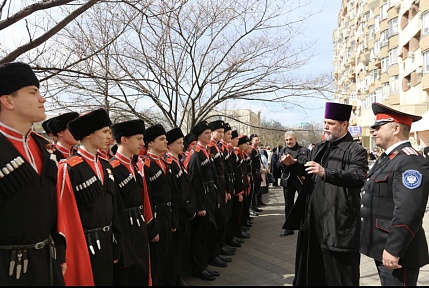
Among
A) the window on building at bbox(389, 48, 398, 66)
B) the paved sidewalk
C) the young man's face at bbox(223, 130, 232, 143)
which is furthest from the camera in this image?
the window on building at bbox(389, 48, 398, 66)

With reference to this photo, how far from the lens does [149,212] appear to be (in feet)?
13.2

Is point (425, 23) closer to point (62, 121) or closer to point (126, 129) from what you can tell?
point (126, 129)

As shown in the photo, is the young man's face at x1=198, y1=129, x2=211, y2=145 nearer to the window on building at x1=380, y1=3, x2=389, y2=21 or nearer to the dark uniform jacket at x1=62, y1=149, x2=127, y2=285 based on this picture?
the dark uniform jacket at x1=62, y1=149, x2=127, y2=285

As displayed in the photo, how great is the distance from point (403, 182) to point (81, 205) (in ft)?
8.88

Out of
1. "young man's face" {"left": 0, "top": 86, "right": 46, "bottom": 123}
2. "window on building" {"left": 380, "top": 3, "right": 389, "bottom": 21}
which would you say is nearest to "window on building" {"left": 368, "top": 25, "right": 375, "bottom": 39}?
"window on building" {"left": 380, "top": 3, "right": 389, "bottom": 21}

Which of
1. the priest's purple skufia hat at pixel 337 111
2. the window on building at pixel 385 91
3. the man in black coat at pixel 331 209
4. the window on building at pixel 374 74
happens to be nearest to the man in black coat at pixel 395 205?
the man in black coat at pixel 331 209

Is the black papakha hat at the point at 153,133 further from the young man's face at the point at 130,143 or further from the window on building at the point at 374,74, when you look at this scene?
the window on building at the point at 374,74

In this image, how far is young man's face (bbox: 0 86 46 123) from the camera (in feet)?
7.94

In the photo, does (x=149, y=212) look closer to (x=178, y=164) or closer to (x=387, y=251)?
(x=178, y=164)

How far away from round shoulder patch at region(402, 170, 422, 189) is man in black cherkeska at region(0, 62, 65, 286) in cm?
278

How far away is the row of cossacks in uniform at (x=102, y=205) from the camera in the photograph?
2301mm

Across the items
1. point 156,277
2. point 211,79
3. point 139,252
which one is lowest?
point 156,277

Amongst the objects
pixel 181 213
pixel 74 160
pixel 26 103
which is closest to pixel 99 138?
pixel 74 160

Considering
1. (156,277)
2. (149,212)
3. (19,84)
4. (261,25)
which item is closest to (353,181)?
(149,212)
